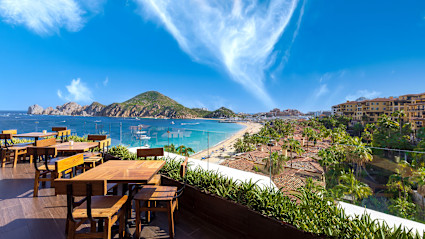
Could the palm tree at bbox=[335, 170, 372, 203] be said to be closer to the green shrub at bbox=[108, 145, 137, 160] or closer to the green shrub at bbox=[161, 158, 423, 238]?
the green shrub at bbox=[161, 158, 423, 238]

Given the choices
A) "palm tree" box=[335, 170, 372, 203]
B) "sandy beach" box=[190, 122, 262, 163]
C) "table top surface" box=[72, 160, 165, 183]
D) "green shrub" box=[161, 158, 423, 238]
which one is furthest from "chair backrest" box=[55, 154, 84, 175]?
"palm tree" box=[335, 170, 372, 203]

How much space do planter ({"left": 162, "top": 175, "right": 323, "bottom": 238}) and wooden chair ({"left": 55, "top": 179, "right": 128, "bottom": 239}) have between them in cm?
110

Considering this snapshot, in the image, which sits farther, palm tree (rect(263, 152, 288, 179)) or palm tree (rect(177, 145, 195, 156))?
palm tree (rect(177, 145, 195, 156))

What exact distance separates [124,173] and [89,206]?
21.6 inches

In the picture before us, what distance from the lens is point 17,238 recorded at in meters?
2.12

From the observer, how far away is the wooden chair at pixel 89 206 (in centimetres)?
163

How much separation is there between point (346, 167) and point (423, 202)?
3.22ft

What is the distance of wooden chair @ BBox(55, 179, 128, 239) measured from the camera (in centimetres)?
163

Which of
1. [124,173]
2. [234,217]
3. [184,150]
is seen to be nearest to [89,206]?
[124,173]

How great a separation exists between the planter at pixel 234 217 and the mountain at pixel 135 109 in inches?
3686

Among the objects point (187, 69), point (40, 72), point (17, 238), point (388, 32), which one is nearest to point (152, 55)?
point (187, 69)

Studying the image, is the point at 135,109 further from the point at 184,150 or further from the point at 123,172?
the point at 123,172

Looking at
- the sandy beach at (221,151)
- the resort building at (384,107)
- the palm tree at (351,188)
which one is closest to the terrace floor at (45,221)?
the palm tree at (351,188)

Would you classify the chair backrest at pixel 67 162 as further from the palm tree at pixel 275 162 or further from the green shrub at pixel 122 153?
the palm tree at pixel 275 162
